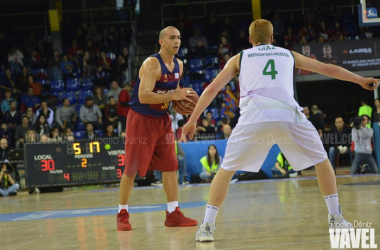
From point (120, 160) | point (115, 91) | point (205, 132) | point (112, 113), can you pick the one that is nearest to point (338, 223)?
point (120, 160)

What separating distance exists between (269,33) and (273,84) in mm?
479

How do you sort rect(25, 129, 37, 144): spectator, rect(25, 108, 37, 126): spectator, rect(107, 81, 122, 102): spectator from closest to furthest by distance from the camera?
rect(25, 129, 37, 144): spectator, rect(25, 108, 37, 126): spectator, rect(107, 81, 122, 102): spectator

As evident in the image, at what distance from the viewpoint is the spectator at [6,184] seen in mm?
13977

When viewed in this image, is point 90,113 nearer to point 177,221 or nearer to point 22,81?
point 22,81

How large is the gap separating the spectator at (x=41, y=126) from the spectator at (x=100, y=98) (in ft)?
6.36

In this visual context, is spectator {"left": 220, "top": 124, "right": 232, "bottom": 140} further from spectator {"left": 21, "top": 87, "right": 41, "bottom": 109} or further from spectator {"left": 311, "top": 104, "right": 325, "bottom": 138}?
spectator {"left": 21, "top": 87, "right": 41, "bottom": 109}

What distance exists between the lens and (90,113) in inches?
705

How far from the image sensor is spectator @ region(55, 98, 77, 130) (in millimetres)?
17906

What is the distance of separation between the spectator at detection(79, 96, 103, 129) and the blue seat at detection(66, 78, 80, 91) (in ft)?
7.87

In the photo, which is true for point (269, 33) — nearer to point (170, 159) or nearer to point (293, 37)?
point (170, 159)

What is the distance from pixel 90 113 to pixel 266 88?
43.7 ft

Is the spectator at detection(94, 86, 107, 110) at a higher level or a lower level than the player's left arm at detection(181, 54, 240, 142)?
higher

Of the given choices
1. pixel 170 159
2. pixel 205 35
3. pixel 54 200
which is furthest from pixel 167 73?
pixel 205 35

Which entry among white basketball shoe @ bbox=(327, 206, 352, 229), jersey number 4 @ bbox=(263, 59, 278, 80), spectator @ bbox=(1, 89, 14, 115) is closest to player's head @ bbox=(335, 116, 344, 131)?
spectator @ bbox=(1, 89, 14, 115)
